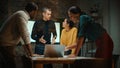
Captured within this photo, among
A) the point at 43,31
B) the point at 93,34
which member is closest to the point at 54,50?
the point at 93,34

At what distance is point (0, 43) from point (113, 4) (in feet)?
9.38

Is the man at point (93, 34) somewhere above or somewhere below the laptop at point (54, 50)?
above

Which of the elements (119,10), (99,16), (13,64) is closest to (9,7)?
(99,16)

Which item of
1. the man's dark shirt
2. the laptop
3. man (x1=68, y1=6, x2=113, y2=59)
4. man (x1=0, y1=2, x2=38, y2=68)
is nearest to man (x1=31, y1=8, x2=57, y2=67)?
the man's dark shirt

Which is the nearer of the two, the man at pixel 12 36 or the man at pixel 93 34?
the man at pixel 12 36

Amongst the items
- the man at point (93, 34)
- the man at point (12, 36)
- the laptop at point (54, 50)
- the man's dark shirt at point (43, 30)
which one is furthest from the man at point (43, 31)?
the man at point (93, 34)

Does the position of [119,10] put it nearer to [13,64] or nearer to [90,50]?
[90,50]

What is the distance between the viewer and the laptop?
3807 millimetres

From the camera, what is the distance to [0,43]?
375 centimetres

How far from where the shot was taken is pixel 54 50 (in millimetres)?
3867

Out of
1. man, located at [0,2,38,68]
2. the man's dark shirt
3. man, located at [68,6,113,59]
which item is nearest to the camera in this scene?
man, located at [0,2,38,68]

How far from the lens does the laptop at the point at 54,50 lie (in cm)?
381

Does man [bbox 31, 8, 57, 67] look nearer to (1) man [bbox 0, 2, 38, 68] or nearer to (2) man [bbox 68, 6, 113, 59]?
(1) man [bbox 0, 2, 38, 68]

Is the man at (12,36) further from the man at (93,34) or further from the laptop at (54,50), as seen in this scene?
the man at (93,34)
